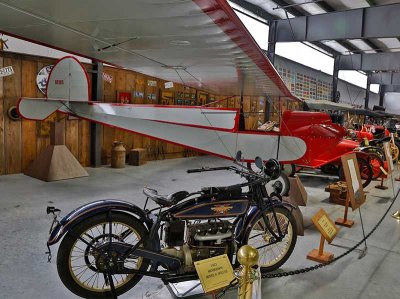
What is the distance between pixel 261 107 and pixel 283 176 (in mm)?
7020

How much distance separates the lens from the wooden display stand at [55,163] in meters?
4.99

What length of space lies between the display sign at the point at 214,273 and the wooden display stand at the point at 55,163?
13.1 ft

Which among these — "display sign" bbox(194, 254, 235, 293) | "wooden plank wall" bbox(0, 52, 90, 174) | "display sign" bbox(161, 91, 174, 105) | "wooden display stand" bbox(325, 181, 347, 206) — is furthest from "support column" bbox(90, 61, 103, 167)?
"display sign" bbox(194, 254, 235, 293)

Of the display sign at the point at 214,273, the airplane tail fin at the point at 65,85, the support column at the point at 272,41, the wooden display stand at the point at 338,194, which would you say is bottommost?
the wooden display stand at the point at 338,194

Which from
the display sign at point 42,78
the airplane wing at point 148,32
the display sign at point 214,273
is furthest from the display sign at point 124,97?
the display sign at point 214,273

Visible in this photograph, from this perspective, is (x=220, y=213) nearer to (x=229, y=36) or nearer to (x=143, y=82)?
(x=229, y=36)

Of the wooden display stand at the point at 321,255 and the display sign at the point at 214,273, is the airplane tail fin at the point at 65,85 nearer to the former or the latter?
the display sign at the point at 214,273

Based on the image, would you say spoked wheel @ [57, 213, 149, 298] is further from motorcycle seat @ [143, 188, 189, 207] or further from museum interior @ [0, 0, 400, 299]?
motorcycle seat @ [143, 188, 189, 207]

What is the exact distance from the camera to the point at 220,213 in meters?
2.06

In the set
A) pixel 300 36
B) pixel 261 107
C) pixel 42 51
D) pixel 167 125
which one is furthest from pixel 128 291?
pixel 261 107

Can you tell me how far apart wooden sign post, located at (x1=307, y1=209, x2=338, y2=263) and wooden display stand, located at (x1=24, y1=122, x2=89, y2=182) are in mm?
3958

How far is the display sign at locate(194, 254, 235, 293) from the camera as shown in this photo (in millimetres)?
1648

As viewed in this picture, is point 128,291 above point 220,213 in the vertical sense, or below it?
below

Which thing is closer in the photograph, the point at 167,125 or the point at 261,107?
the point at 167,125
